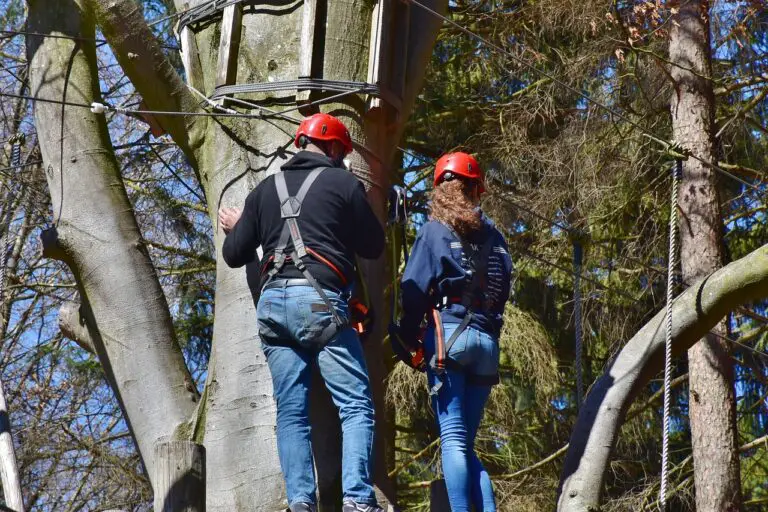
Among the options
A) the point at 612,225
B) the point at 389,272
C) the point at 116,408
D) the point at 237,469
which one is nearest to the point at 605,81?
the point at 612,225

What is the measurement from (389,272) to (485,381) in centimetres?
484

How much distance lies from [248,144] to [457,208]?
0.98m

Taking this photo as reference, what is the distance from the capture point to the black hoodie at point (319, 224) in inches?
175

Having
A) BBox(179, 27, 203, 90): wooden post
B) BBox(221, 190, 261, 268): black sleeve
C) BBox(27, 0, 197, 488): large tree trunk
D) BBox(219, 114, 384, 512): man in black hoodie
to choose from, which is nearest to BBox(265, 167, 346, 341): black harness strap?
BBox(219, 114, 384, 512): man in black hoodie

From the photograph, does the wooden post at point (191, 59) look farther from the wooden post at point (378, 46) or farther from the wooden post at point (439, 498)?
the wooden post at point (439, 498)

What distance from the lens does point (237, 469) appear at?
463 cm

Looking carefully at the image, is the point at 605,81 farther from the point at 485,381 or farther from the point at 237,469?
the point at 237,469

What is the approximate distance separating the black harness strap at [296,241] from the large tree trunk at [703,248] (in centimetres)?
462

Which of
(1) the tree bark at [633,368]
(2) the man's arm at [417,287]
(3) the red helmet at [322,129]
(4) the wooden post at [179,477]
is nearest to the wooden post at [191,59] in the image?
(3) the red helmet at [322,129]

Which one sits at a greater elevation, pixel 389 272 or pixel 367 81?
pixel 389 272

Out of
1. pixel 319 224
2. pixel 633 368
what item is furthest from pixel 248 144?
pixel 633 368

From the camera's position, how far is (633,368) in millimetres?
5160

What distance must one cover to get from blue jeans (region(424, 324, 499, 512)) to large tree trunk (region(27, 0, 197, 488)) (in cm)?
114

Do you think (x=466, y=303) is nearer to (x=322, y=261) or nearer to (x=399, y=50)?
(x=322, y=261)
